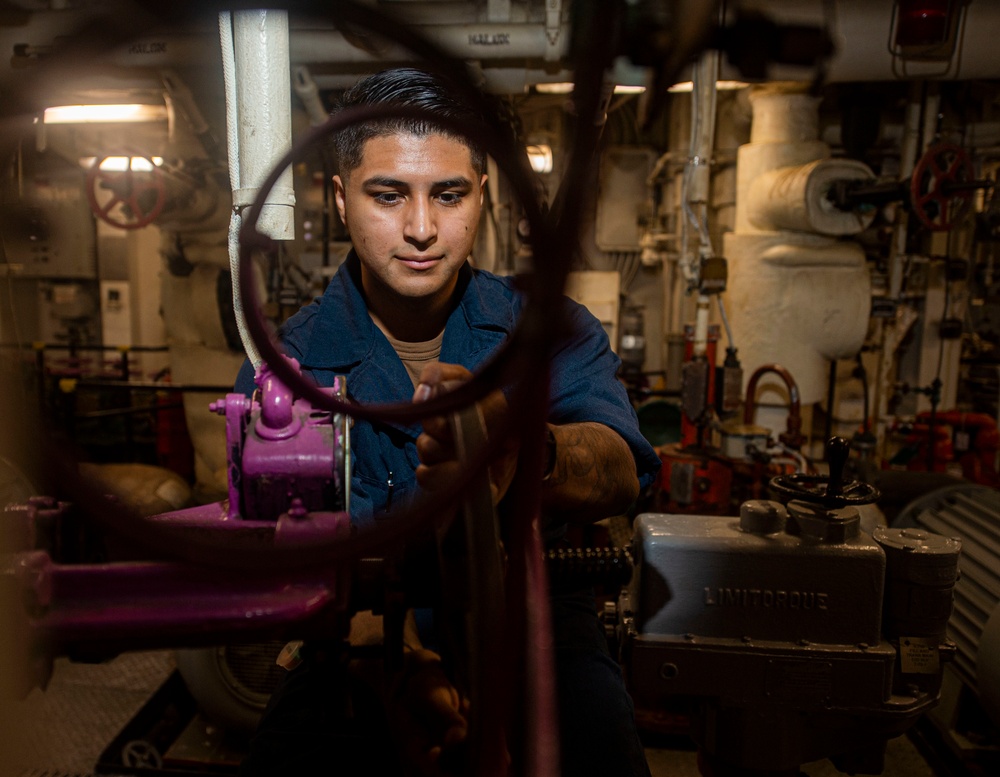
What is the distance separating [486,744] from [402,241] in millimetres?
891

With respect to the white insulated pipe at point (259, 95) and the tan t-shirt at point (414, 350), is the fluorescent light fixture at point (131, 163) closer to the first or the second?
the tan t-shirt at point (414, 350)

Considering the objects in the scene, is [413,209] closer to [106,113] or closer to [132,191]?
[132,191]

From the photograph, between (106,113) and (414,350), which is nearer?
Answer: (414,350)

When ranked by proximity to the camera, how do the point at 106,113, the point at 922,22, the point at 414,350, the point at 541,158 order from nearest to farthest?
the point at 414,350 → the point at 922,22 → the point at 106,113 → the point at 541,158

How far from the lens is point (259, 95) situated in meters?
0.88

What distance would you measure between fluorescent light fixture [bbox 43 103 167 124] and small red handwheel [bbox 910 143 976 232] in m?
3.64

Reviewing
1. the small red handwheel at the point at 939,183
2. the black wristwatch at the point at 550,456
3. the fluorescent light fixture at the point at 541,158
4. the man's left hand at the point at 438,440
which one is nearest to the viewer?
the man's left hand at the point at 438,440

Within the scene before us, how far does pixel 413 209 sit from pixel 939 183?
7.96ft

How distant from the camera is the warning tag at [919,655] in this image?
3.48 ft

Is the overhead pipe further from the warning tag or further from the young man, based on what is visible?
the warning tag

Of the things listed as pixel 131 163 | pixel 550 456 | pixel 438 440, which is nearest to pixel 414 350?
pixel 550 456

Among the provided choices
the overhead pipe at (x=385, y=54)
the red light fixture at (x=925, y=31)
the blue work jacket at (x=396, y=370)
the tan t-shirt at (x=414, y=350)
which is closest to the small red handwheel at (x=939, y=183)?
the red light fixture at (x=925, y=31)

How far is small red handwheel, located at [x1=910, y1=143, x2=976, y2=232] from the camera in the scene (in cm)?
255

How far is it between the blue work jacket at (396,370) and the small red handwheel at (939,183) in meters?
1.96
